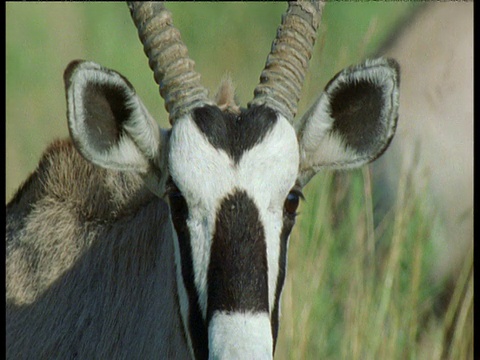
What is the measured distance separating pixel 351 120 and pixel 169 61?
34.4 inches

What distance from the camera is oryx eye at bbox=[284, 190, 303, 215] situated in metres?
4.43

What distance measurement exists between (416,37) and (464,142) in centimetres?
119

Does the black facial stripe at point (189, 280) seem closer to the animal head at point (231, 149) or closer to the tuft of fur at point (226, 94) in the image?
the animal head at point (231, 149)

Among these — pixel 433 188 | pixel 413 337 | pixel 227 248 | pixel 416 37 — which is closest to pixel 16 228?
pixel 227 248

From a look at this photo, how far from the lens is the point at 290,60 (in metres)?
4.83

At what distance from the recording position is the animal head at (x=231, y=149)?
4129 mm

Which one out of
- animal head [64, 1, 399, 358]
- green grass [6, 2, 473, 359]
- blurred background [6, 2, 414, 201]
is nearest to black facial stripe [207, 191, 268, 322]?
animal head [64, 1, 399, 358]

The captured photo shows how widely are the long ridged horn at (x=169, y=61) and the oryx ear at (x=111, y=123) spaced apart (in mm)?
152

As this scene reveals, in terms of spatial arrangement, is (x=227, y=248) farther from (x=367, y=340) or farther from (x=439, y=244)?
(x=439, y=244)

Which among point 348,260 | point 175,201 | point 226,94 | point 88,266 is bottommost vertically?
point 88,266

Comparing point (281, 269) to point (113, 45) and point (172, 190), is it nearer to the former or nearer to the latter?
point (172, 190)

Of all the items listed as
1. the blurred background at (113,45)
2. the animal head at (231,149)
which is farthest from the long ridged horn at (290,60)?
the blurred background at (113,45)

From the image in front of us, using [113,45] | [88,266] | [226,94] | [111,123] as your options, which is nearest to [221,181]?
[111,123]

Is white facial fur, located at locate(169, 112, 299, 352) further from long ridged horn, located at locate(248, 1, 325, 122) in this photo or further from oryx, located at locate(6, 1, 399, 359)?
long ridged horn, located at locate(248, 1, 325, 122)
